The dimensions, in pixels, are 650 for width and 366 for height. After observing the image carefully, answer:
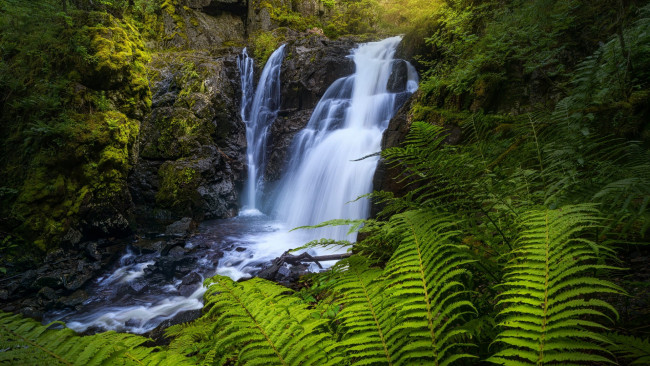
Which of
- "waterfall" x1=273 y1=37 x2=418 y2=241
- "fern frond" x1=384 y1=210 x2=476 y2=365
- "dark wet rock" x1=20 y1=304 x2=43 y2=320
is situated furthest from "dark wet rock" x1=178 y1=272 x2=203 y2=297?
"fern frond" x1=384 y1=210 x2=476 y2=365

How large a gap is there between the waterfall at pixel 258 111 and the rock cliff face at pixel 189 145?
598 mm

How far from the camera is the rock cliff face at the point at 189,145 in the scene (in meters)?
10.8

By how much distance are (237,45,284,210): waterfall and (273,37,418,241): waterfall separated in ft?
6.44

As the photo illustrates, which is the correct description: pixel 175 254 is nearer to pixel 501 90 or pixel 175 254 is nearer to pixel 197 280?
pixel 197 280

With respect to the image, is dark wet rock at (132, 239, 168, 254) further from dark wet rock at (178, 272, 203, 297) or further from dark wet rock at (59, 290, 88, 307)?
dark wet rock at (178, 272, 203, 297)

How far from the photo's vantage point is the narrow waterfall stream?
6105mm

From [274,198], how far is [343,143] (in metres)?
4.44

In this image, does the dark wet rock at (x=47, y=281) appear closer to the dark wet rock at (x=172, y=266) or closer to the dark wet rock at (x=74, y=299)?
the dark wet rock at (x=74, y=299)

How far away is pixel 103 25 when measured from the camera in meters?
Answer: 10.6

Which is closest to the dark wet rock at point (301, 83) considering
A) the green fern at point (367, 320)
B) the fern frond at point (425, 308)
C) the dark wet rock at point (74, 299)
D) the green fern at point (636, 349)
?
the dark wet rock at point (74, 299)

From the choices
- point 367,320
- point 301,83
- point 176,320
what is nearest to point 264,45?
point 301,83

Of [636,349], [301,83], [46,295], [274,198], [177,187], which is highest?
[301,83]

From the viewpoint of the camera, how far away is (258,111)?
15930 mm

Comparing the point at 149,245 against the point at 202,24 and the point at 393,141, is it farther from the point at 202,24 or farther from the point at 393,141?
the point at 202,24
